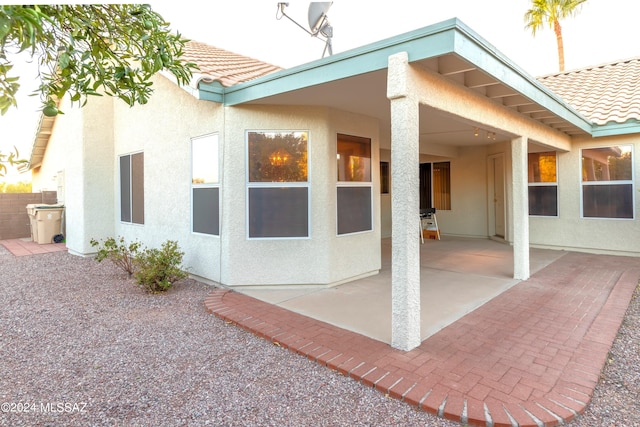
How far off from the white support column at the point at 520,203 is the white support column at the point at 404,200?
3867 millimetres

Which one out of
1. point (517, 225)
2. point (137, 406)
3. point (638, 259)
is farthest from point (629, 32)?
point (137, 406)

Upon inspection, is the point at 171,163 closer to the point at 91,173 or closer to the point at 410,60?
the point at 91,173

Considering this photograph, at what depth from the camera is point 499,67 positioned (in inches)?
Result: 173

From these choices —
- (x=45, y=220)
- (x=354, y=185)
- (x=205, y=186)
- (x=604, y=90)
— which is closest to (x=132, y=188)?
(x=205, y=186)

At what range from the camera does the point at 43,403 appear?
10.1 ft

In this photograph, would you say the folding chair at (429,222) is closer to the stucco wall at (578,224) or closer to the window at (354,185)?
the stucco wall at (578,224)

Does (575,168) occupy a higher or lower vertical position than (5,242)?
higher

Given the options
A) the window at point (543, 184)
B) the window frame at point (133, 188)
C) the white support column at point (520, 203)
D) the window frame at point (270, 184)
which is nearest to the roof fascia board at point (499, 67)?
the white support column at point (520, 203)

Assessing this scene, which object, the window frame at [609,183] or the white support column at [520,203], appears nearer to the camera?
the white support column at [520,203]

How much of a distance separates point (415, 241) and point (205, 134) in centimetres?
447

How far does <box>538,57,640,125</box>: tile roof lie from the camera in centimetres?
901

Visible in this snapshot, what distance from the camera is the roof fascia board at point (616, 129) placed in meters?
8.45

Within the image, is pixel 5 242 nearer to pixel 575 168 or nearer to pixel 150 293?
pixel 150 293

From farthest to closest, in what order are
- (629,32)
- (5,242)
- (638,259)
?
(629,32) < (5,242) < (638,259)
